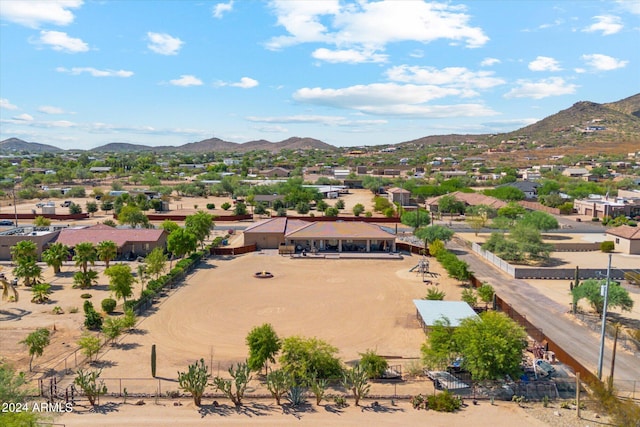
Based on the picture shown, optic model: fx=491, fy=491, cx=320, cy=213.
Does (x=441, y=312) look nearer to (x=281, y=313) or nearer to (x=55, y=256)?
(x=281, y=313)

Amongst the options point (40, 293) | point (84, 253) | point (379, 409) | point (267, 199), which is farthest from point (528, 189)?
point (40, 293)

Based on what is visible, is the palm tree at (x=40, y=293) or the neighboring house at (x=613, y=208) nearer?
the palm tree at (x=40, y=293)

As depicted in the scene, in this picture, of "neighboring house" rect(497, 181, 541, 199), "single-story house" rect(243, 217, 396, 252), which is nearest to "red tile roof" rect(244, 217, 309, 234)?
"single-story house" rect(243, 217, 396, 252)

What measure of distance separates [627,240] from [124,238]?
5777 centimetres

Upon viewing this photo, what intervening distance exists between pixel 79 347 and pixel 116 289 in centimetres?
751

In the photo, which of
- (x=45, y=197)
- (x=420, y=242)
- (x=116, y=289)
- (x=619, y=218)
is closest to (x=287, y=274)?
(x=116, y=289)

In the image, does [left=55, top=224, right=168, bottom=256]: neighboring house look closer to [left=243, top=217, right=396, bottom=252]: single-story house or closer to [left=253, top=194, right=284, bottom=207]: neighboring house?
[left=243, top=217, right=396, bottom=252]: single-story house

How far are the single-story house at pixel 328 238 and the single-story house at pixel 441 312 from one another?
76.1ft

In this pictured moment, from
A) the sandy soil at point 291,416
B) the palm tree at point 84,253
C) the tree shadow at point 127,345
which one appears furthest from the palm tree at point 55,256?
the sandy soil at point 291,416

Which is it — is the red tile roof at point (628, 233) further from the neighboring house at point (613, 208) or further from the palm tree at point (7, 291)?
the palm tree at point (7, 291)

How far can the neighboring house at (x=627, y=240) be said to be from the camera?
5641cm

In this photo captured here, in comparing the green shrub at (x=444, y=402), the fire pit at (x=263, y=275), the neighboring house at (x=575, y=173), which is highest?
the neighboring house at (x=575, y=173)

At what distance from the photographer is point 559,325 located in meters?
34.3

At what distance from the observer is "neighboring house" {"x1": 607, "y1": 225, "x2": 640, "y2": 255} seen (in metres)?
56.4
